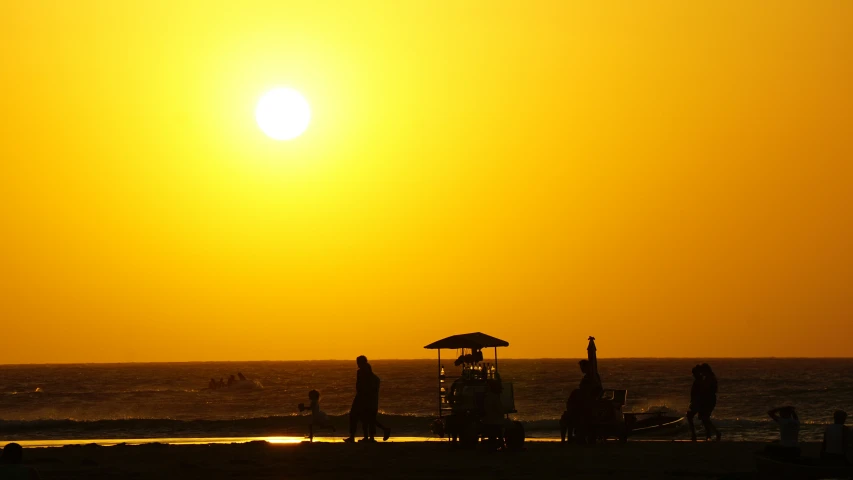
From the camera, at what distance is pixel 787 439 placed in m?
16.7

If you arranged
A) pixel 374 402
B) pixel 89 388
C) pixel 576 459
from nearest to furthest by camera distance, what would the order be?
pixel 576 459
pixel 374 402
pixel 89 388

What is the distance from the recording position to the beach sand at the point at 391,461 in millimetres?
18078

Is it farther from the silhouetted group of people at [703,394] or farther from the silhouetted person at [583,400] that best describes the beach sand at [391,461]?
the silhouetted group of people at [703,394]

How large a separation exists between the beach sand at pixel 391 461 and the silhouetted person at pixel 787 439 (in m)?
0.63

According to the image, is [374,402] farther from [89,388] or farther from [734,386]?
[89,388]

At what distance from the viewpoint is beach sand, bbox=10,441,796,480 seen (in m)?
18.1

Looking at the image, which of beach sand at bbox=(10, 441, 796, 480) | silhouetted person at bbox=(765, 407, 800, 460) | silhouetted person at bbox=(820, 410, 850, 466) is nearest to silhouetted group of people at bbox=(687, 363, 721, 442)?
beach sand at bbox=(10, 441, 796, 480)

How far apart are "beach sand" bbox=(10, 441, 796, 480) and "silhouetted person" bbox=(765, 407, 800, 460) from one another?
63 cm

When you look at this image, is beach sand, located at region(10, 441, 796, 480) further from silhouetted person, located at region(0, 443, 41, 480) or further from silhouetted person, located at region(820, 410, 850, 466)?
silhouetted person, located at region(0, 443, 41, 480)

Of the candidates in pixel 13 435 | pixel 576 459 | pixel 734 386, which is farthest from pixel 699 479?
pixel 734 386

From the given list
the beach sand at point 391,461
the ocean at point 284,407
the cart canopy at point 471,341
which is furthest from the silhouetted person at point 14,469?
the ocean at point 284,407

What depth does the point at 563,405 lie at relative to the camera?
7344 cm

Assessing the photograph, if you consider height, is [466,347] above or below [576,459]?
above

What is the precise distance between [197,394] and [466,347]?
77.0m
